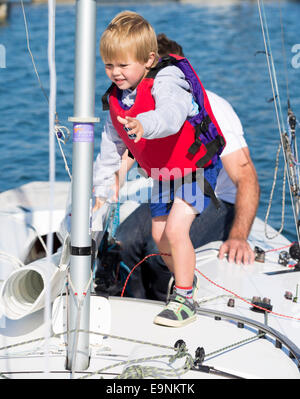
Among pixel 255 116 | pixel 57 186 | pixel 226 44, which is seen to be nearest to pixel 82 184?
pixel 57 186

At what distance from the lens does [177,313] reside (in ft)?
6.07

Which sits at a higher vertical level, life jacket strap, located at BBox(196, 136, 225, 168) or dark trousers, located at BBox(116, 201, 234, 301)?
life jacket strap, located at BBox(196, 136, 225, 168)

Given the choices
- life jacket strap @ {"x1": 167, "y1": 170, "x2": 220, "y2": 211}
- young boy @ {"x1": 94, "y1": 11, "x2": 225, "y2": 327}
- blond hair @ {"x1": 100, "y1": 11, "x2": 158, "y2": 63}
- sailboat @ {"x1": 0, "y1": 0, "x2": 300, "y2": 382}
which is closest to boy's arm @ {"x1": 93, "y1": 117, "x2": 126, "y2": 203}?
young boy @ {"x1": 94, "y1": 11, "x2": 225, "y2": 327}

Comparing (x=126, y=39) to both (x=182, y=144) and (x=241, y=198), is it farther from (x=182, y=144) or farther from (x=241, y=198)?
(x=241, y=198)

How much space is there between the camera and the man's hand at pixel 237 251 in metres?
2.52

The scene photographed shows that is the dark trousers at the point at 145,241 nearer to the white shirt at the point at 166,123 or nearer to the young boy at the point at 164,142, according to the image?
the white shirt at the point at 166,123

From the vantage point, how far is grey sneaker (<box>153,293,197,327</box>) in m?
1.84

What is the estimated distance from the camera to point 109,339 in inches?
68.9

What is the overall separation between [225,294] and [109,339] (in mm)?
610

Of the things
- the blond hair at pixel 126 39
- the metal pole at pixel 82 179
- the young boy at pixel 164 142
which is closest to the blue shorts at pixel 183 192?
the young boy at pixel 164 142

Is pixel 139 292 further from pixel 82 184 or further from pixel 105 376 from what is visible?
pixel 82 184

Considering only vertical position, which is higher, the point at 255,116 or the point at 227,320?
the point at 255,116

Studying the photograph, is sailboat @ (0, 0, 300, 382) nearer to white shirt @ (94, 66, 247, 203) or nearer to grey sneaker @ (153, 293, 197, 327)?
grey sneaker @ (153, 293, 197, 327)

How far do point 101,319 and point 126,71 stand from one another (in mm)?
699
